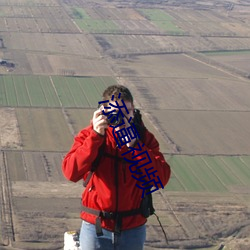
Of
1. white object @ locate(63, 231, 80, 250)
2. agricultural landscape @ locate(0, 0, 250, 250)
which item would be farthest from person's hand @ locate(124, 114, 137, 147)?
agricultural landscape @ locate(0, 0, 250, 250)

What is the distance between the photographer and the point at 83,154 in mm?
4770

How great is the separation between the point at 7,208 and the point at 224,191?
36.8 feet

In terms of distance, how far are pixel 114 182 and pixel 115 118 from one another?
54 cm

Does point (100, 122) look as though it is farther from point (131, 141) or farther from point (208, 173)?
point (208, 173)

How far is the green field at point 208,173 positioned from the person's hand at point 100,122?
27795 millimetres

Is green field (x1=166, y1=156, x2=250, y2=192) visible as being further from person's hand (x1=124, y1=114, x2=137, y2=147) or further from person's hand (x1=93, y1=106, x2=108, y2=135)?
person's hand (x1=93, y1=106, x2=108, y2=135)

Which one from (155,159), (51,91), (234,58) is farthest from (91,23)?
(155,159)

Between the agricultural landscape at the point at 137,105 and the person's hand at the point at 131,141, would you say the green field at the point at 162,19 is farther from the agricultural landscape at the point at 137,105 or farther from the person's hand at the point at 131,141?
the person's hand at the point at 131,141

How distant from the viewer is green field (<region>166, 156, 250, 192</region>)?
107ft

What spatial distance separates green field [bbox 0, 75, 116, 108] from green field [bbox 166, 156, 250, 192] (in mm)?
12144

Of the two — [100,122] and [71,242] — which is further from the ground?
[100,122]

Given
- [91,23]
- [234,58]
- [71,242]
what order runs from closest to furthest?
[71,242] < [234,58] < [91,23]

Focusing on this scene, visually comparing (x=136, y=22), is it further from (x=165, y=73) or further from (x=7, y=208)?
(x=7, y=208)

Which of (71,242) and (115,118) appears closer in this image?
(115,118)
